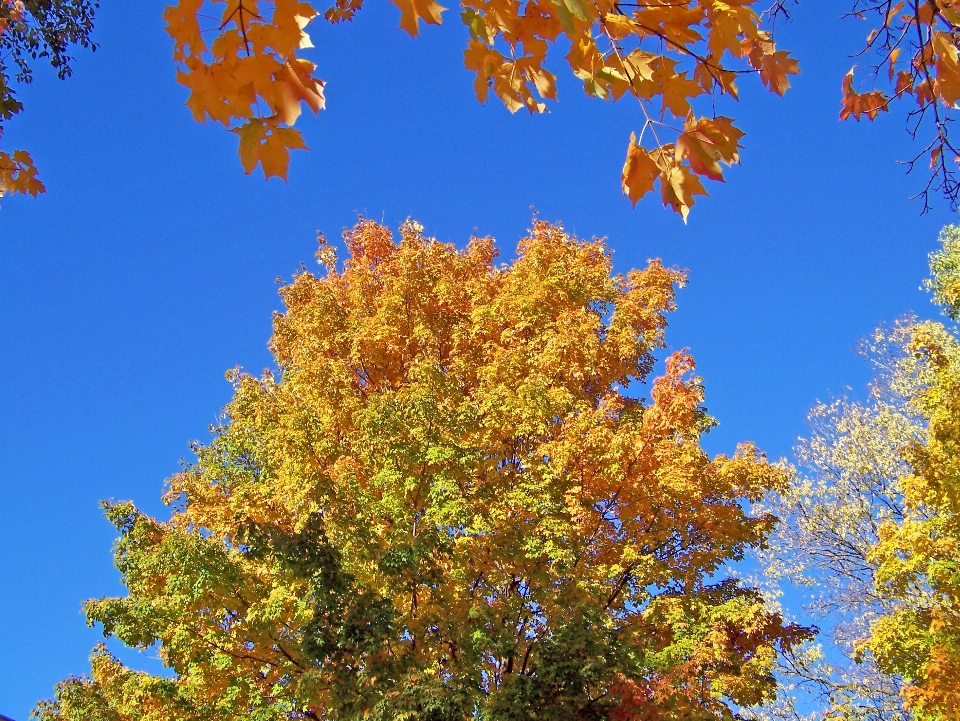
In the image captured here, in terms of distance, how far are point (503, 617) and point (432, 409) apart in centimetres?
247

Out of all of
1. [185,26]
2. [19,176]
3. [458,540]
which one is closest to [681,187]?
[185,26]

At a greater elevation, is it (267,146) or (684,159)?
(684,159)

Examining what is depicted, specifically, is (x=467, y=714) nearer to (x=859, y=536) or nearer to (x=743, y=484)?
(x=743, y=484)

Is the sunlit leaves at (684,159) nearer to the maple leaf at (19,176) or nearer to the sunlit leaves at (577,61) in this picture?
the sunlit leaves at (577,61)

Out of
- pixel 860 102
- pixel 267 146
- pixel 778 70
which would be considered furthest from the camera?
pixel 860 102

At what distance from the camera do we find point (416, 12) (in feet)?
7.16

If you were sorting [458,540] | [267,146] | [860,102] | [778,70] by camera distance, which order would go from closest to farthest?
[267,146], [778,70], [860,102], [458,540]

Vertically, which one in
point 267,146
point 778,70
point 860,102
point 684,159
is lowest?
point 267,146

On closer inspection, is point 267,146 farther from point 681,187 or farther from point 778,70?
point 778,70

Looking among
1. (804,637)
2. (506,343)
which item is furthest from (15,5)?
(804,637)

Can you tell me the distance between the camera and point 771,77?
8.75 ft

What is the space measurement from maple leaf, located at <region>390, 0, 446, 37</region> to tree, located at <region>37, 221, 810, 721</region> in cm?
585

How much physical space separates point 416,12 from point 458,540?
713cm

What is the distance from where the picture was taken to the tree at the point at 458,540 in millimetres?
7547
